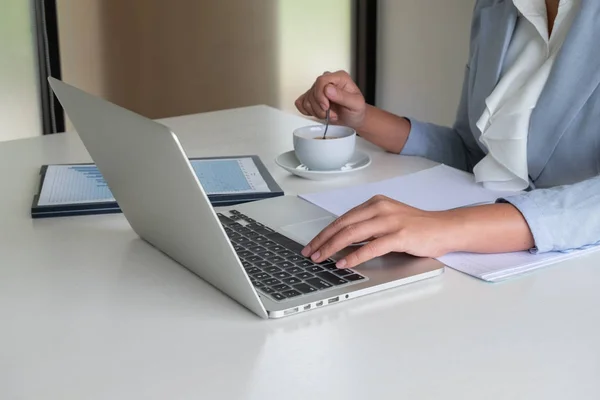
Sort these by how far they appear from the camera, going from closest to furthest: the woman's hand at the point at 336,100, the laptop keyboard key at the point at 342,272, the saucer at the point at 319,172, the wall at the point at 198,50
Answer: the laptop keyboard key at the point at 342,272
the saucer at the point at 319,172
the woman's hand at the point at 336,100
the wall at the point at 198,50

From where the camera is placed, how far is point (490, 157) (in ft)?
4.35

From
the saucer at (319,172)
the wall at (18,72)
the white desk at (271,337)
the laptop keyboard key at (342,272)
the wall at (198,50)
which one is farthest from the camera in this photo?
the wall at (198,50)

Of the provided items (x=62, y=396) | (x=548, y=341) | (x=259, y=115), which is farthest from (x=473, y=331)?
(x=259, y=115)

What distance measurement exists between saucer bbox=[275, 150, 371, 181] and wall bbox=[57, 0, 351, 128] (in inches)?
66.1

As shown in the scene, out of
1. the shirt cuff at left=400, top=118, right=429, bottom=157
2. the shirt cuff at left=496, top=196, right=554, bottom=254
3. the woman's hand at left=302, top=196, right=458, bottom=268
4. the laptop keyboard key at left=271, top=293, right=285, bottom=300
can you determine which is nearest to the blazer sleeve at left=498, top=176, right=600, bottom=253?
the shirt cuff at left=496, top=196, right=554, bottom=254

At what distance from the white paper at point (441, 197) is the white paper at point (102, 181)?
0.11 metres

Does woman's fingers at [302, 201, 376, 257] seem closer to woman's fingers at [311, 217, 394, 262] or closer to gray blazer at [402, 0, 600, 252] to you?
woman's fingers at [311, 217, 394, 262]

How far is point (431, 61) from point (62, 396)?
2624mm

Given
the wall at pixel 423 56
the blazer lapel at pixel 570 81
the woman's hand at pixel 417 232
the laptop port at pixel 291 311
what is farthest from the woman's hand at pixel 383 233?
the wall at pixel 423 56

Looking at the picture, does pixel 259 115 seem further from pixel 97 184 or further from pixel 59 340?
pixel 59 340

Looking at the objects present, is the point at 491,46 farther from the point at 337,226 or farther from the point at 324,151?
the point at 337,226

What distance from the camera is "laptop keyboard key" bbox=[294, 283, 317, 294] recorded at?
87 cm

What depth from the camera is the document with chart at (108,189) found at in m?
1.19

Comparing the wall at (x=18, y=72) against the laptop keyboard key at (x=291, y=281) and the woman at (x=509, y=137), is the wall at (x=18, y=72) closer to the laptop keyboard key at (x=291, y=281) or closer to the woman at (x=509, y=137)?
the woman at (x=509, y=137)
